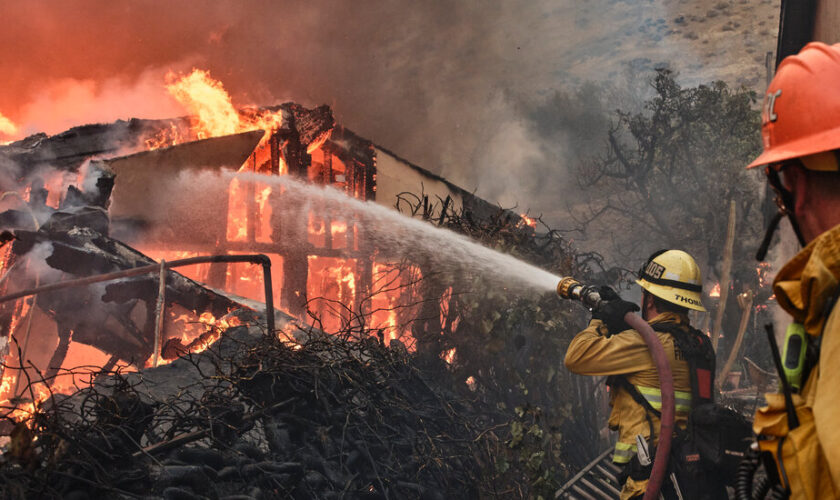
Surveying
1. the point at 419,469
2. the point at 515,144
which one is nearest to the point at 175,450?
the point at 419,469

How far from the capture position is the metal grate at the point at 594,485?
5.34 m

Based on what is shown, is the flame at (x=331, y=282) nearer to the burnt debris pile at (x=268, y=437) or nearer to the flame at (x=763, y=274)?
the burnt debris pile at (x=268, y=437)

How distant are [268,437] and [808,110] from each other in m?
3.50

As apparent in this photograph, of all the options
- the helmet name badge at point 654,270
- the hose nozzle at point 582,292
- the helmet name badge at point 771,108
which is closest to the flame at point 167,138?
the hose nozzle at point 582,292

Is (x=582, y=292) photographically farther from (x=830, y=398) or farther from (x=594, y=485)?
(x=830, y=398)

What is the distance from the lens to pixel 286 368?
4.20m

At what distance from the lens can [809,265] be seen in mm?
1433

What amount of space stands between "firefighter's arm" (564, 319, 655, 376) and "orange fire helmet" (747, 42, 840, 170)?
2.15 metres

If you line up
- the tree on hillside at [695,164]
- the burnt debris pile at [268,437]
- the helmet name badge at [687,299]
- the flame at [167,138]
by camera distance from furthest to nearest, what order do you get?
the tree on hillside at [695,164] → the flame at [167,138] → the helmet name badge at [687,299] → the burnt debris pile at [268,437]

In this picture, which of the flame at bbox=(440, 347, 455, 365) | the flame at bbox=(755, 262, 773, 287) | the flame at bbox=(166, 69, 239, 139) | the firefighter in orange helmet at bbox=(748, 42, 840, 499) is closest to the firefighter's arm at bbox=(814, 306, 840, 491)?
the firefighter in orange helmet at bbox=(748, 42, 840, 499)

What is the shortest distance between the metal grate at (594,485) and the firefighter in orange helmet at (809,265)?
4.00 metres

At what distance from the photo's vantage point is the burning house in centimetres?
894

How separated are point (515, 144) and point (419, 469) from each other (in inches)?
1474

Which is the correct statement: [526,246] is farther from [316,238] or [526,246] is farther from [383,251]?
[316,238]
